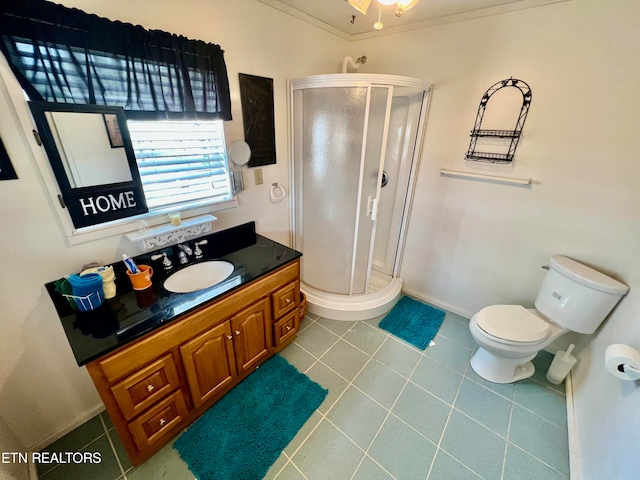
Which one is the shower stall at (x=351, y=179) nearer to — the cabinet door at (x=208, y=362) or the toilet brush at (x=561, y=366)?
the cabinet door at (x=208, y=362)

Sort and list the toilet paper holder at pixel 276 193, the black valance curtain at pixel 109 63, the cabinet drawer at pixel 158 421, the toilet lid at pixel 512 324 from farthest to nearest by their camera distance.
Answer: the toilet paper holder at pixel 276 193
the toilet lid at pixel 512 324
the cabinet drawer at pixel 158 421
the black valance curtain at pixel 109 63

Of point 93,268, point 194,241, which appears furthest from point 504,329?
point 93,268

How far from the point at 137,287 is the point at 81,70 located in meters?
0.97

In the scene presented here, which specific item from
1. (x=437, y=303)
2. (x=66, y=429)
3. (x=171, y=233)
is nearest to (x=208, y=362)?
(x=171, y=233)

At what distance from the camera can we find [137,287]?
129 centimetres

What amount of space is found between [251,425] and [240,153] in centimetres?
160

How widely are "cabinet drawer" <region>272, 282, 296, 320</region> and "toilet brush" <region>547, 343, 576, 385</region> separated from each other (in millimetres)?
1768

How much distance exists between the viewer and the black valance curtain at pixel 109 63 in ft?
2.99

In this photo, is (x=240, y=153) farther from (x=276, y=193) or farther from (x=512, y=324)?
(x=512, y=324)

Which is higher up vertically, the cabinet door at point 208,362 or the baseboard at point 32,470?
the cabinet door at point 208,362

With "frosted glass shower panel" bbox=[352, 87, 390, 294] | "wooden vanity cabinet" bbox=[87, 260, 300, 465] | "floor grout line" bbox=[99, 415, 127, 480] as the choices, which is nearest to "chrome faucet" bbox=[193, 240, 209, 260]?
"wooden vanity cabinet" bbox=[87, 260, 300, 465]

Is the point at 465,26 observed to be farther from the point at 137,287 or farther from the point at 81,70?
the point at 137,287

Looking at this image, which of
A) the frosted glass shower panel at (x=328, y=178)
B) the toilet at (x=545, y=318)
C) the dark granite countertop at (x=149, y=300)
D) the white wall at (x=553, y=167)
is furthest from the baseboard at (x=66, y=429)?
the white wall at (x=553, y=167)

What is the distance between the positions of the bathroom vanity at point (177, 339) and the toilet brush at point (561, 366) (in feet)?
5.88
